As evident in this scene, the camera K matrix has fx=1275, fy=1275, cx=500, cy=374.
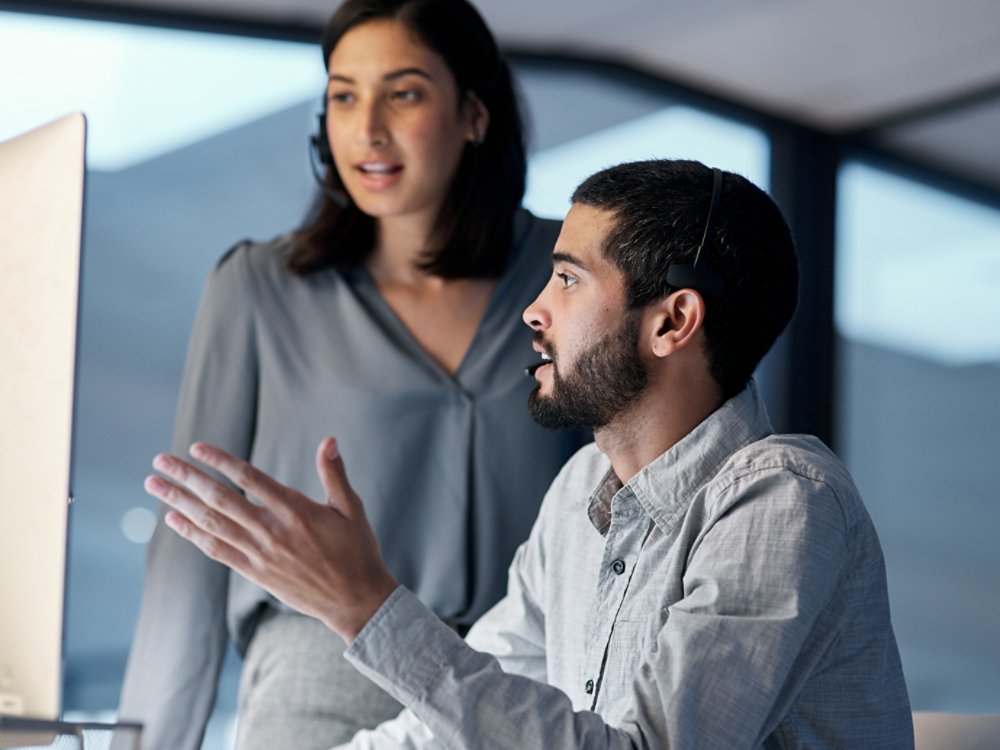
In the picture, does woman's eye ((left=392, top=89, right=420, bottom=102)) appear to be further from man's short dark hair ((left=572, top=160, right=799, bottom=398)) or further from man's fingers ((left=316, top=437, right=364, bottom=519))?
man's fingers ((left=316, top=437, right=364, bottom=519))

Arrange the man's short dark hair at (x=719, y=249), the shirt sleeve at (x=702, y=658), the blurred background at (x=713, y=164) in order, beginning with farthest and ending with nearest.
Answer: the blurred background at (x=713, y=164), the man's short dark hair at (x=719, y=249), the shirt sleeve at (x=702, y=658)

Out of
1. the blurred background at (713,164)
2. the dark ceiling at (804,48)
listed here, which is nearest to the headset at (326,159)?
the blurred background at (713,164)

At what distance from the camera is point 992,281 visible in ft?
13.6

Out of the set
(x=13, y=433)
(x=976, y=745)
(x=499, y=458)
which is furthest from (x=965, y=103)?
(x=13, y=433)

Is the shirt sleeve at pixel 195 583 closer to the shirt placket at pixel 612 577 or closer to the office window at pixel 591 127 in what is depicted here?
the shirt placket at pixel 612 577

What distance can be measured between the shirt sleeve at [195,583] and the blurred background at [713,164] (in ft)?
3.65

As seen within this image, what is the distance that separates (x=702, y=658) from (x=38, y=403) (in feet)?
2.03

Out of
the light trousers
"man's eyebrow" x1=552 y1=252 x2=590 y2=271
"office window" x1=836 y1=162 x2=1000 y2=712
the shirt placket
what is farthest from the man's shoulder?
"office window" x1=836 y1=162 x2=1000 y2=712

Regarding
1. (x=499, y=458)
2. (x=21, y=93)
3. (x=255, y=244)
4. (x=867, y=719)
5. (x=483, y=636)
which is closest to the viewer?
(x=867, y=719)

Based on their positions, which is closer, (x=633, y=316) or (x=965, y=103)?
(x=633, y=316)

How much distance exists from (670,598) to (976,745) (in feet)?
1.21

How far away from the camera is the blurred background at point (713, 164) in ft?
11.6

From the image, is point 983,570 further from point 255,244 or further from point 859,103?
point 255,244

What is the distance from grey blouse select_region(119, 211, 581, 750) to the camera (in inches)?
76.8
